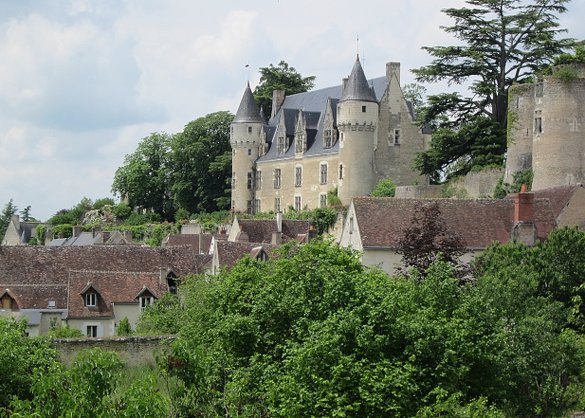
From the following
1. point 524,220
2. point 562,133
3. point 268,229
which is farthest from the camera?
point 268,229

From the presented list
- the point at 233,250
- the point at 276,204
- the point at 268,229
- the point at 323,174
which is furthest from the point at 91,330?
the point at 276,204

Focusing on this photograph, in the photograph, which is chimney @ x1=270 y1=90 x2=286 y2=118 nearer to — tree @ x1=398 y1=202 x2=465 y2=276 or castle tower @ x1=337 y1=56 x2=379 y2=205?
castle tower @ x1=337 y1=56 x2=379 y2=205

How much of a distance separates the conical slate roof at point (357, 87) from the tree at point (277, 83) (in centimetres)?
1571

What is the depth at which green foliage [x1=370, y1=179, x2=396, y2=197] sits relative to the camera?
70.6m

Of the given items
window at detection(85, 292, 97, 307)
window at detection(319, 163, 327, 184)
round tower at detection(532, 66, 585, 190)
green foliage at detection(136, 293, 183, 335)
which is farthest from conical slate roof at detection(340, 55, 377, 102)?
window at detection(85, 292, 97, 307)

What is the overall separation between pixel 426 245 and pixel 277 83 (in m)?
50.2

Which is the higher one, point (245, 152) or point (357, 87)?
point (357, 87)

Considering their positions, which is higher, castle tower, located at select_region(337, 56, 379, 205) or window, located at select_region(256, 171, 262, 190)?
castle tower, located at select_region(337, 56, 379, 205)

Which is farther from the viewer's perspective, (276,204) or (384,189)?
(276,204)

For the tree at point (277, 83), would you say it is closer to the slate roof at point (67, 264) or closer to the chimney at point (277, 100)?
the chimney at point (277, 100)

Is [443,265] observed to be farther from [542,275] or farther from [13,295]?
[13,295]

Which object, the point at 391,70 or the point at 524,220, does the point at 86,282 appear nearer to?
the point at 524,220

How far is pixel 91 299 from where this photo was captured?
50.6 m

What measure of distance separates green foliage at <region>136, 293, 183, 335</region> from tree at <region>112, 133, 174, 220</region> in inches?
1870
